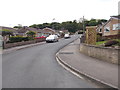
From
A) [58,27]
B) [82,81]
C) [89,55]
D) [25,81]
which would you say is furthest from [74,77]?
[58,27]

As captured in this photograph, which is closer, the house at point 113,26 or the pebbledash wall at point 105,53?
the pebbledash wall at point 105,53

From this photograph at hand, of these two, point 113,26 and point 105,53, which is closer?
point 105,53

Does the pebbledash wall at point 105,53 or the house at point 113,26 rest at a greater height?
the house at point 113,26

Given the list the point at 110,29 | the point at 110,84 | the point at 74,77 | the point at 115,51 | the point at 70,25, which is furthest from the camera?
the point at 70,25

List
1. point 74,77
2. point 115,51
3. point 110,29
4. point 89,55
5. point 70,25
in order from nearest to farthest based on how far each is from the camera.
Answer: point 74,77
point 115,51
point 89,55
point 110,29
point 70,25

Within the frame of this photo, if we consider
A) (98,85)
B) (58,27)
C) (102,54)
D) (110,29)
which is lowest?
(98,85)

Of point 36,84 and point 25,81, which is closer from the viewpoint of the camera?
point 36,84

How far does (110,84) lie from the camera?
5.11m

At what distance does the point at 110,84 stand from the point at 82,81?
1202 mm

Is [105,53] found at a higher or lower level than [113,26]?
lower

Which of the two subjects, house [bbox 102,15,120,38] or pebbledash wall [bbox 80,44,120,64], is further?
house [bbox 102,15,120,38]

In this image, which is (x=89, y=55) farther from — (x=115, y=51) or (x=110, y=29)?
(x=110, y=29)

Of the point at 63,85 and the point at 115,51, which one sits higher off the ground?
the point at 115,51

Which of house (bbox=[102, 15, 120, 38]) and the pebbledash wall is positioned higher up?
house (bbox=[102, 15, 120, 38])
